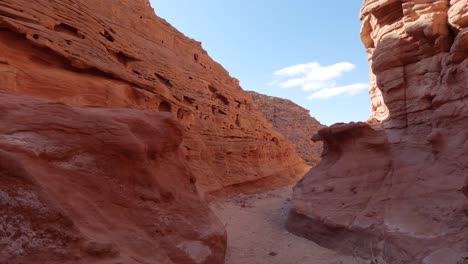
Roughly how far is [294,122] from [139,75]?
2382 cm

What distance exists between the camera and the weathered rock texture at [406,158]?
567 centimetres

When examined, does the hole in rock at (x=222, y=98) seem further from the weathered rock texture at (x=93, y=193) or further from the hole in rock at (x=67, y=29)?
the weathered rock texture at (x=93, y=193)

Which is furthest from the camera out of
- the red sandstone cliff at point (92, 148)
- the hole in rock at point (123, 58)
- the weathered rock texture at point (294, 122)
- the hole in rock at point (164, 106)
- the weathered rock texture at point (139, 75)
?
the weathered rock texture at point (294, 122)

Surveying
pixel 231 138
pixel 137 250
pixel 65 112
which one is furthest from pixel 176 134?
pixel 231 138

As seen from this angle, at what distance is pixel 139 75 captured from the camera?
383 inches

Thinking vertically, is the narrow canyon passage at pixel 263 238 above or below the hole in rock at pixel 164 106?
below

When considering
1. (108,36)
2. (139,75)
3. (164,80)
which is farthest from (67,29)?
(164,80)

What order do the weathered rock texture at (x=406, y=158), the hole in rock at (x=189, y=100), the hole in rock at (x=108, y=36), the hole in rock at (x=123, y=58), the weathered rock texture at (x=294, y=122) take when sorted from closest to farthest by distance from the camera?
the weathered rock texture at (x=406, y=158), the hole in rock at (x=108, y=36), the hole in rock at (x=123, y=58), the hole in rock at (x=189, y=100), the weathered rock texture at (x=294, y=122)

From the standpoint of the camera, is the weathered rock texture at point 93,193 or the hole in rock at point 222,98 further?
the hole in rock at point 222,98

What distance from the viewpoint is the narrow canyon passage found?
6184mm

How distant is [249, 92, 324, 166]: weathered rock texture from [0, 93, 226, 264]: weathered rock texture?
23.2 metres

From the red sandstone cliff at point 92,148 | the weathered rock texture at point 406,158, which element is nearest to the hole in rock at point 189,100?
the red sandstone cliff at point 92,148

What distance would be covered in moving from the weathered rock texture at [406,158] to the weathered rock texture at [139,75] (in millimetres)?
4928

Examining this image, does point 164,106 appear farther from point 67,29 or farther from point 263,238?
point 263,238
